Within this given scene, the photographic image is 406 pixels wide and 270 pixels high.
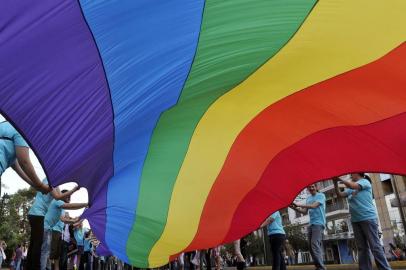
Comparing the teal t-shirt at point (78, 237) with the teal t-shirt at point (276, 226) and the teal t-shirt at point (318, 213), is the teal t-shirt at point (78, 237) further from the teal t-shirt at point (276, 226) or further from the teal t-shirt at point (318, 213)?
the teal t-shirt at point (318, 213)

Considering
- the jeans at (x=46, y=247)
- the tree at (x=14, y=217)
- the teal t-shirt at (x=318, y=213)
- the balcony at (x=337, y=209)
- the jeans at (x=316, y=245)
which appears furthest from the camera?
the balcony at (x=337, y=209)

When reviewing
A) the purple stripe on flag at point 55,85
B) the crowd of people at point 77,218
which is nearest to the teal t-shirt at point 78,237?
the crowd of people at point 77,218

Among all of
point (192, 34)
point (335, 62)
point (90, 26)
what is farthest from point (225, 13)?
point (335, 62)

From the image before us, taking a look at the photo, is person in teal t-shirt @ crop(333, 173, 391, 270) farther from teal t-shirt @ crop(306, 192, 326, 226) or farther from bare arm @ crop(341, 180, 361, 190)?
teal t-shirt @ crop(306, 192, 326, 226)

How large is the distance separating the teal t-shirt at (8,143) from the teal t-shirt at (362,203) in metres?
4.40

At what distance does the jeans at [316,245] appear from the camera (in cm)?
670

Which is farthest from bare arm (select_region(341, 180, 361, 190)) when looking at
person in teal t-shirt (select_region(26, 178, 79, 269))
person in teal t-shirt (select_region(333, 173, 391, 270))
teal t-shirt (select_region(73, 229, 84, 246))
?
teal t-shirt (select_region(73, 229, 84, 246))

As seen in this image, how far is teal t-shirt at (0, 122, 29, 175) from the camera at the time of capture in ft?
11.2

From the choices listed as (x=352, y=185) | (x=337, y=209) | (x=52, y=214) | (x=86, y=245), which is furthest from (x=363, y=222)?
Answer: (x=337, y=209)

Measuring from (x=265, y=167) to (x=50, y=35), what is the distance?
2.96 meters

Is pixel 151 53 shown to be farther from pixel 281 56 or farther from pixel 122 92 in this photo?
pixel 281 56

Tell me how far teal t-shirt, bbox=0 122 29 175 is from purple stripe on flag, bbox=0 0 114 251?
36 cm

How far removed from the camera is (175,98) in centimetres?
356

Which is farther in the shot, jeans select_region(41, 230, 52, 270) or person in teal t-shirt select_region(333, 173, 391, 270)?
jeans select_region(41, 230, 52, 270)
